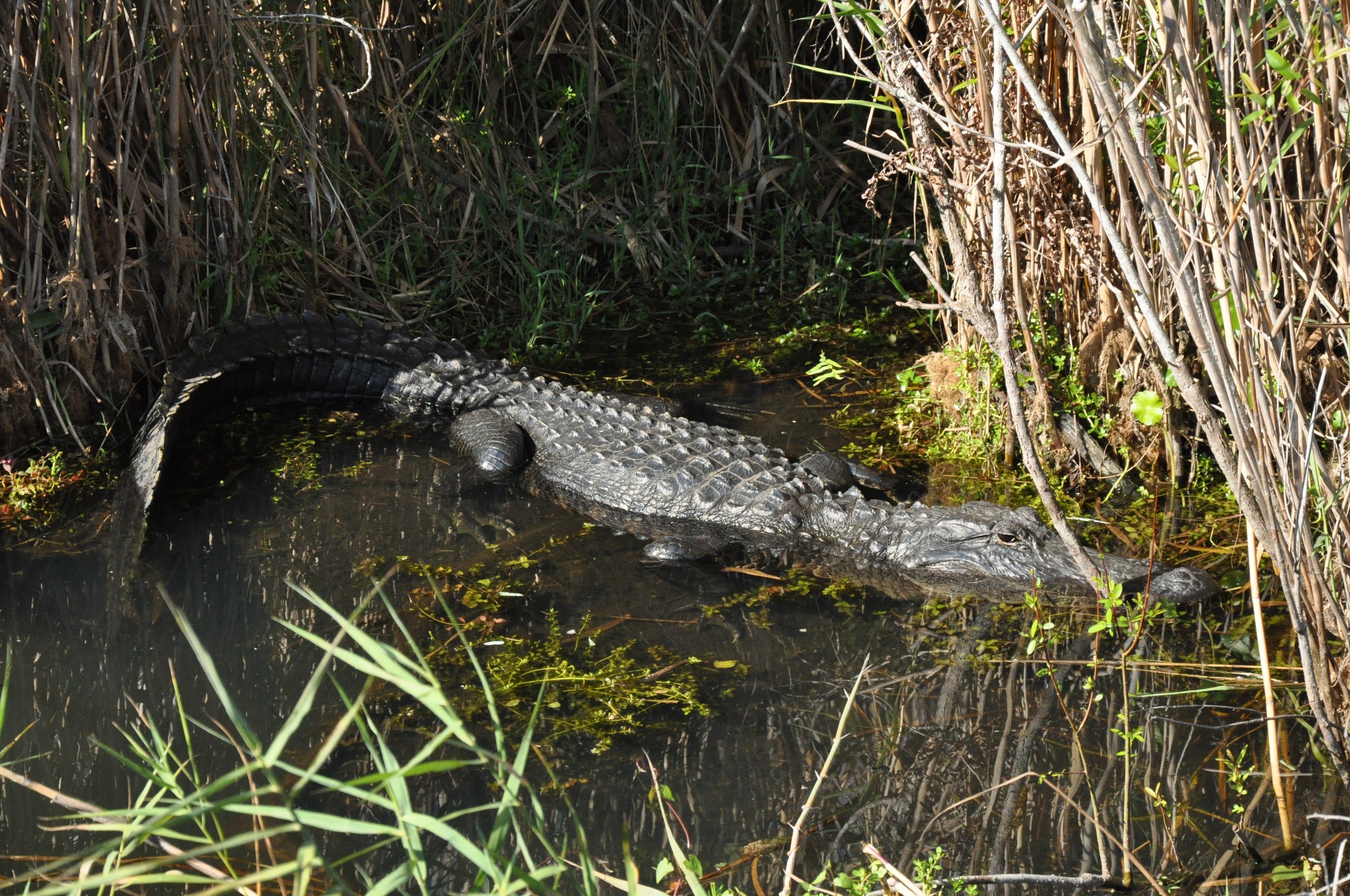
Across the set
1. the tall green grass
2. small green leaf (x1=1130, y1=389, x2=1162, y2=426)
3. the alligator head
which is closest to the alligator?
the alligator head

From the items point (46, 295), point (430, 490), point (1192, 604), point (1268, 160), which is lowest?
point (430, 490)

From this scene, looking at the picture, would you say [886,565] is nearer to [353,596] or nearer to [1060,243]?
[1060,243]

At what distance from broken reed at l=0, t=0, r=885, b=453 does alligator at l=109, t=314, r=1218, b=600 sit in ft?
1.06

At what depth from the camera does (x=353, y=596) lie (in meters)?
3.83

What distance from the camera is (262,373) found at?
514 centimetres

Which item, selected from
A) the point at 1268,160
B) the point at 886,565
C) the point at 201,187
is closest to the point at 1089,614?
the point at 886,565

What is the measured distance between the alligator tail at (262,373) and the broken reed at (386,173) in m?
0.24

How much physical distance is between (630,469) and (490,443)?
25.2 inches

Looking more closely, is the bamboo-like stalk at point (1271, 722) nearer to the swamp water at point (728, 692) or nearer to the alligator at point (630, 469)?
the swamp water at point (728, 692)

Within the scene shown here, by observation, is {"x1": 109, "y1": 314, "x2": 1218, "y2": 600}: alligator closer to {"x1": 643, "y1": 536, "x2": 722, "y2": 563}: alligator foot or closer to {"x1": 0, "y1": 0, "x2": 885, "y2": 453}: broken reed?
{"x1": 643, "y1": 536, "x2": 722, "y2": 563}: alligator foot

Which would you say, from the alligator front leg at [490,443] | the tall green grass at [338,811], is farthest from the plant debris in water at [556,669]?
the alligator front leg at [490,443]

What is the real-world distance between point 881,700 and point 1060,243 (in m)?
1.73

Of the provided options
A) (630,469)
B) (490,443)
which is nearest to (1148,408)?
(630,469)

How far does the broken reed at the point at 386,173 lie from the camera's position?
441cm
